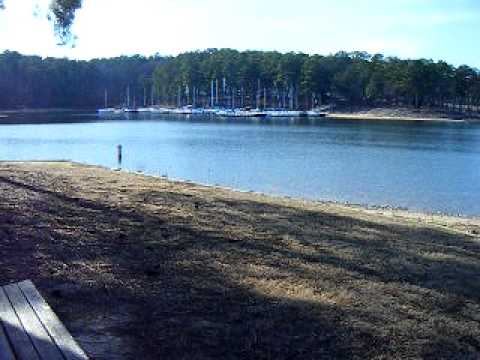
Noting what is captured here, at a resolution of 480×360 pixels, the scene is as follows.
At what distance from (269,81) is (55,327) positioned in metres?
170

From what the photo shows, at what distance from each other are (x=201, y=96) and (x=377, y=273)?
184 meters

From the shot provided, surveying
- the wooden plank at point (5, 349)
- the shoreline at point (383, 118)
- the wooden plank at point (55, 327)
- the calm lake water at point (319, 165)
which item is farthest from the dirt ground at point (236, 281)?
the shoreline at point (383, 118)

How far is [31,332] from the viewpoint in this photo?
14.5ft

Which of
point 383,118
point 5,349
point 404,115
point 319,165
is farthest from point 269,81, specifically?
point 5,349

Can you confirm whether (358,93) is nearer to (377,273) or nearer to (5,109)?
(5,109)

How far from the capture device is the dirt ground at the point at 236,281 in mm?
5742

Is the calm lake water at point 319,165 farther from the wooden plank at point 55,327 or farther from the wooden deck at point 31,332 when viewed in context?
the wooden deck at point 31,332

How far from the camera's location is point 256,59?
176250 mm

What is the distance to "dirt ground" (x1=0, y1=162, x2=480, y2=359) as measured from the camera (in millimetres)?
5742

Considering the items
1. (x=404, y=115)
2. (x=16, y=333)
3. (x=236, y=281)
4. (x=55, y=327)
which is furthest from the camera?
(x=404, y=115)

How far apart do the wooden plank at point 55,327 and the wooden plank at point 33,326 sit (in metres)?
0.03

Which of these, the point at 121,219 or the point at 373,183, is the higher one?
the point at 121,219

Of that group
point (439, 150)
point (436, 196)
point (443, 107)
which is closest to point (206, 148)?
point (439, 150)

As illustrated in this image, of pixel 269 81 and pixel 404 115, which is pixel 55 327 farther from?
pixel 269 81
